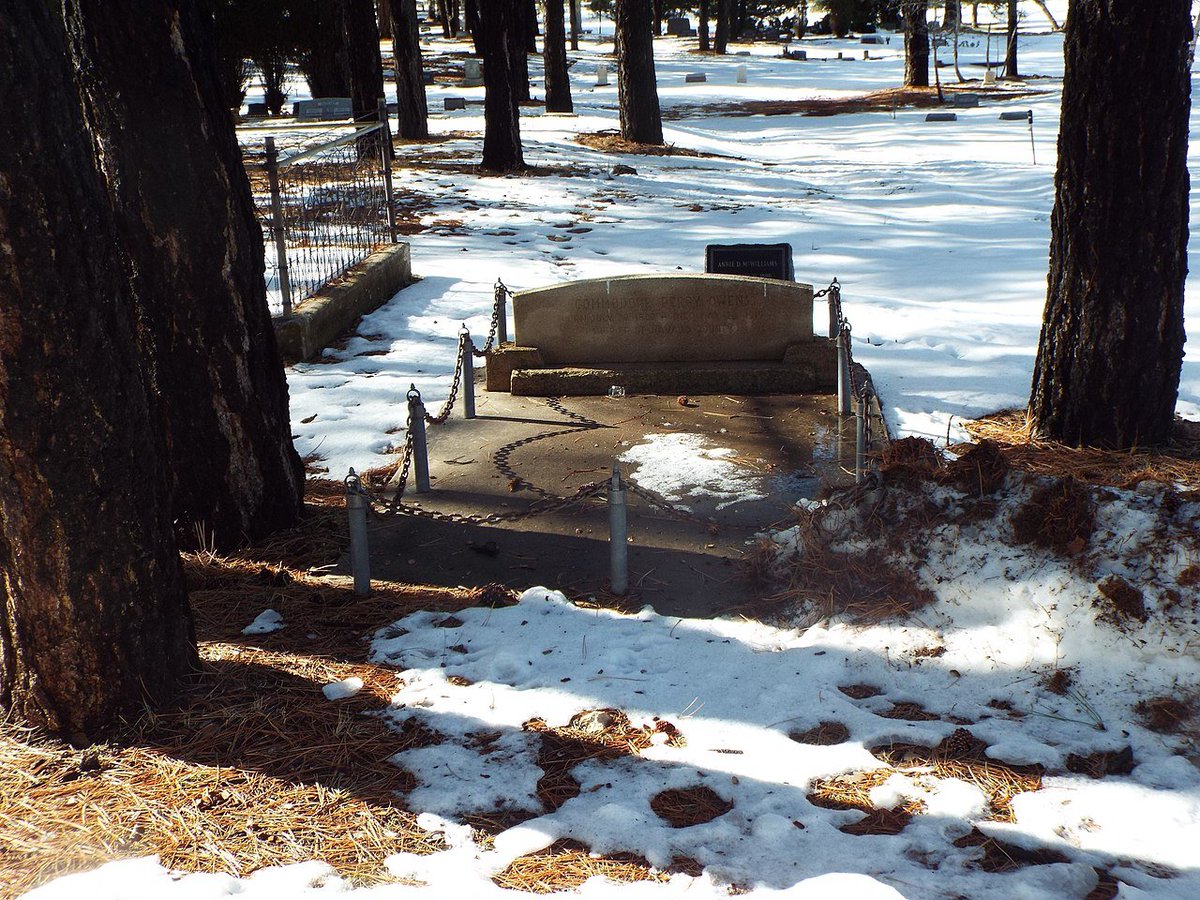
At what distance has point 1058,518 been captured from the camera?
4188 millimetres

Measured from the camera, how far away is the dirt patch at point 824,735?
11.9 feet

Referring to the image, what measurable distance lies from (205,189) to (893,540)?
133 inches

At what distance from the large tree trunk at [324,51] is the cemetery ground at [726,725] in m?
22.6

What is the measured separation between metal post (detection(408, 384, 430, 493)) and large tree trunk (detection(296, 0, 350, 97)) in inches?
844

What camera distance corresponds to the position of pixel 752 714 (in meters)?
3.80

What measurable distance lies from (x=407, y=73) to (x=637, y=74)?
181 inches

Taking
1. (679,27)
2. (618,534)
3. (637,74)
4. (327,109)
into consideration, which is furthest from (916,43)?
(618,534)

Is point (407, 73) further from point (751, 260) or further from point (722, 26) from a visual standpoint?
point (722, 26)

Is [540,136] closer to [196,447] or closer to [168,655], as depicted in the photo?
[196,447]

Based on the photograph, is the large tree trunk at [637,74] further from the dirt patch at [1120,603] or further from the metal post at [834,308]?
the dirt patch at [1120,603]

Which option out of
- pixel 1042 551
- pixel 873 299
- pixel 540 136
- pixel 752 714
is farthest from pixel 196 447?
pixel 540 136

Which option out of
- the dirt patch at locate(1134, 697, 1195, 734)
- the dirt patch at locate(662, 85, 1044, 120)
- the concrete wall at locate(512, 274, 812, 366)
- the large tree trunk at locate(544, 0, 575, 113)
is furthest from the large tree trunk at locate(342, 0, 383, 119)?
the dirt patch at locate(1134, 697, 1195, 734)

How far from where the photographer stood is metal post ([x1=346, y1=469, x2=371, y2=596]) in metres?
4.79

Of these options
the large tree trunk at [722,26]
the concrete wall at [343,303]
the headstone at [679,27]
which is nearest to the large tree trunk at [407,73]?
the concrete wall at [343,303]
